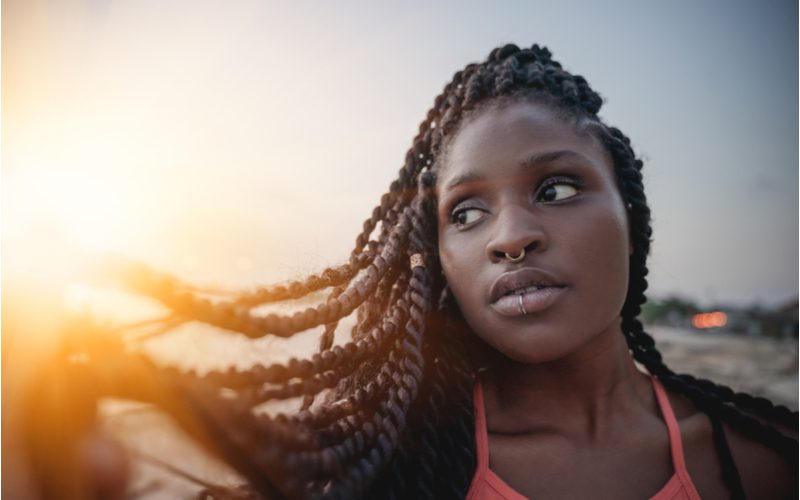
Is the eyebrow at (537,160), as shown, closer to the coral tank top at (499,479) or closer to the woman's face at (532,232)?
the woman's face at (532,232)

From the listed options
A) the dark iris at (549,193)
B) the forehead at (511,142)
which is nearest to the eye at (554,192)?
the dark iris at (549,193)

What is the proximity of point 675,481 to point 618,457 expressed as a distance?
0.65 feet

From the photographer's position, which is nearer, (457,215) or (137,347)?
(137,347)

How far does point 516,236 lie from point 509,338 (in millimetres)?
343

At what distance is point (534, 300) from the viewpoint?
1.62 m

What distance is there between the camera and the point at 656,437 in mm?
2014

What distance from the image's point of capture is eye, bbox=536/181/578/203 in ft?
5.74

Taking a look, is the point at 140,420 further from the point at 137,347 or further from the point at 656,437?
the point at 656,437

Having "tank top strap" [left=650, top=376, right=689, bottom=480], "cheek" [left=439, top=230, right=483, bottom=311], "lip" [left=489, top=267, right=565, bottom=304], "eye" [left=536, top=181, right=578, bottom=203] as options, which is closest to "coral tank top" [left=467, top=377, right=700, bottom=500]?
"tank top strap" [left=650, top=376, right=689, bottom=480]

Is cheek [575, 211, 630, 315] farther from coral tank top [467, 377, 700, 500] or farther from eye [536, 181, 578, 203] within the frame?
coral tank top [467, 377, 700, 500]

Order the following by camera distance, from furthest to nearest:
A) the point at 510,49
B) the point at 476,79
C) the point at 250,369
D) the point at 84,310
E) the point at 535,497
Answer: the point at 510,49 < the point at 476,79 < the point at 535,497 < the point at 250,369 < the point at 84,310

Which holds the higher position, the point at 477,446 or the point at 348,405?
the point at 348,405

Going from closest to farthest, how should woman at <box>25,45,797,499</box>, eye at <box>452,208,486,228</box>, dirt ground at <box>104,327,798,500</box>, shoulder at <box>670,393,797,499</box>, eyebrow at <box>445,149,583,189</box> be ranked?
dirt ground at <box>104,327,798,500</box> < woman at <box>25,45,797,499</box> < eyebrow at <box>445,149,583,189</box> < eye at <box>452,208,486,228</box> < shoulder at <box>670,393,797,499</box>

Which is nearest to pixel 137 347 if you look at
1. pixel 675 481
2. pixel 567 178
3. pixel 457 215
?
pixel 457 215
